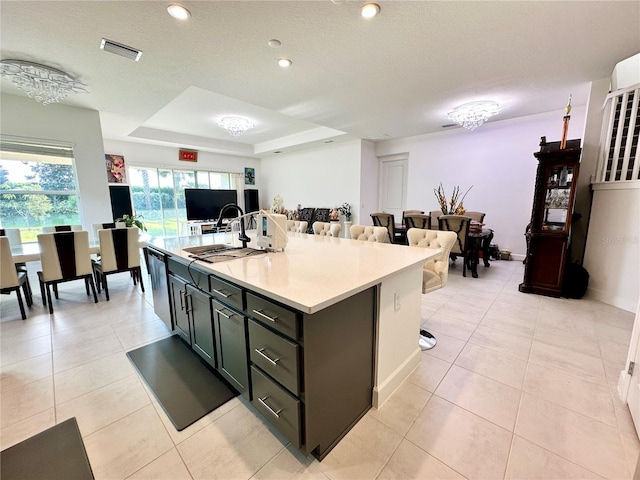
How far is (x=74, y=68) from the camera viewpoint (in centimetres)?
279

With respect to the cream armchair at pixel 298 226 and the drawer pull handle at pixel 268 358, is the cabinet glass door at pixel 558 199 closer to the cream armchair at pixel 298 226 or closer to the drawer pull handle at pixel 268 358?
the cream armchair at pixel 298 226

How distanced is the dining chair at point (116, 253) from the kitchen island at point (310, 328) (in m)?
1.98

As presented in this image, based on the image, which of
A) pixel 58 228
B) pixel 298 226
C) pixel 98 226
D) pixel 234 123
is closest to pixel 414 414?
pixel 298 226

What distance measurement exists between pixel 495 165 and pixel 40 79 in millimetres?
7126

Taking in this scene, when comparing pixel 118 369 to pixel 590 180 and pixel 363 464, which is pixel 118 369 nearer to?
pixel 363 464

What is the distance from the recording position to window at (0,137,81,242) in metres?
3.66

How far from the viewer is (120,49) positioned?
2.41 m

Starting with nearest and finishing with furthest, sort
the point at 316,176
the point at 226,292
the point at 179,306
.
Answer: the point at 226,292
the point at 179,306
the point at 316,176

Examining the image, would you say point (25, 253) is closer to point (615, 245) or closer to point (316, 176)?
point (316, 176)

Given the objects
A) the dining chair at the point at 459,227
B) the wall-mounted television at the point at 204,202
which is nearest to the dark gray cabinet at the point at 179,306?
the dining chair at the point at 459,227

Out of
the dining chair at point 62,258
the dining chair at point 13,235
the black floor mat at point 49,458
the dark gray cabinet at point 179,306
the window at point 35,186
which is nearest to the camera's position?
the black floor mat at point 49,458

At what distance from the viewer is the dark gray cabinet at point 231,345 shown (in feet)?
4.75

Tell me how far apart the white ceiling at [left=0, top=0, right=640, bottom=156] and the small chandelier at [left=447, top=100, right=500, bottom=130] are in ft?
0.44

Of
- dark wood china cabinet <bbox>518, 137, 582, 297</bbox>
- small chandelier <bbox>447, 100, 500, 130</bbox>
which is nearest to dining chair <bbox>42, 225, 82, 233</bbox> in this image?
small chandelier <bbox>447, 100, 500, 130</bbox>
